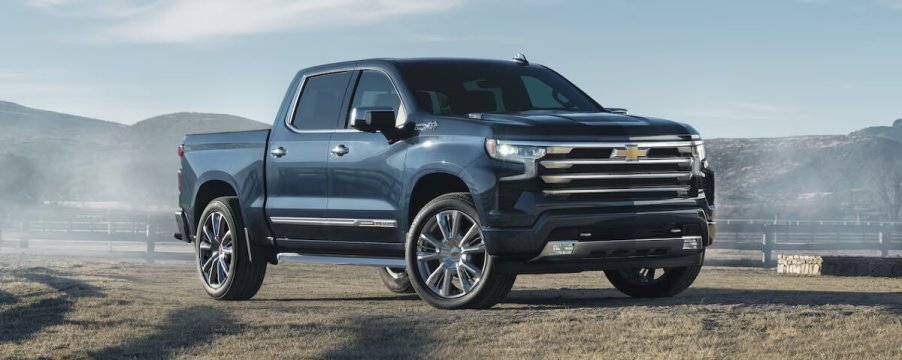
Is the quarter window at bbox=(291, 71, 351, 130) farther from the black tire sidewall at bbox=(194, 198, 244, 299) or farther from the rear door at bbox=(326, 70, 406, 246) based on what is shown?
the black tire sidewall at bbox=(194, 198, 244, 299)

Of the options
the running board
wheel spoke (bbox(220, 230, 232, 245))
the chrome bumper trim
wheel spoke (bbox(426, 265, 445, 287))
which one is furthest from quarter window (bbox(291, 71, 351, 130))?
the chrome bumper trim

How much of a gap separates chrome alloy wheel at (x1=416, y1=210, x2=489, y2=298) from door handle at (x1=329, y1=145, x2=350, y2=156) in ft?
3.83

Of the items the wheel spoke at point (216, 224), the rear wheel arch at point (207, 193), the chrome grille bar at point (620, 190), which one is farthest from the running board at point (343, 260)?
the chrome grille bar at point (620, 190)

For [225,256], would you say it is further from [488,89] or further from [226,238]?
[488,89]

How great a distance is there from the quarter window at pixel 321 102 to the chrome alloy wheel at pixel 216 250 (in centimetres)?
141

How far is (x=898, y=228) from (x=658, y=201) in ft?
148

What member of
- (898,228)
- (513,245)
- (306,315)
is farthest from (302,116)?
→ (898,228)

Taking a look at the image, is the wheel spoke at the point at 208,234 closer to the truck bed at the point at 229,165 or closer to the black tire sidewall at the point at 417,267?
the truck bed at the point at 229,165

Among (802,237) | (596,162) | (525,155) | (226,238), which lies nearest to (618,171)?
(596,162)

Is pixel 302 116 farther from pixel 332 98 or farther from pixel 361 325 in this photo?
pixel 361 325

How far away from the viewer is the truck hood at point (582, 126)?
9.16 meters

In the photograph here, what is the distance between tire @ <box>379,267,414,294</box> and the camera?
13.4 m

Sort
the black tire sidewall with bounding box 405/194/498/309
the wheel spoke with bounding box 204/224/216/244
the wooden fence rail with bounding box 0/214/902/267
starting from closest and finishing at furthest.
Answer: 1. the black tire sidewall with bounding box 405/194/498/309
2. the wheel spoke with bounding box 204/224/216/244
3. the wooden fence rail with bounding box 0/214/902/267

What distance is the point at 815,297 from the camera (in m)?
11.1
